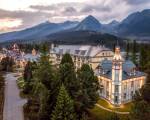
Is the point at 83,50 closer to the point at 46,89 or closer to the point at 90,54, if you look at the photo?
the point at 90,54

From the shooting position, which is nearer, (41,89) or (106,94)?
(41,89)

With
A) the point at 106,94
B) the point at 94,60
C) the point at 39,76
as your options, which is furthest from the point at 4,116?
the point at 94,60

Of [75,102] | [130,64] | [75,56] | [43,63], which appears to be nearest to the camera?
[75,102]

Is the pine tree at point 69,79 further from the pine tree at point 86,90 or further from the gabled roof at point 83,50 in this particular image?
the gabled roof at point 83,50

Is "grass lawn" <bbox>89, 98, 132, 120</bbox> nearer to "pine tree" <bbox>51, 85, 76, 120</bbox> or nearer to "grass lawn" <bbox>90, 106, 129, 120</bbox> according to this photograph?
"grass lawn" <bbox>90, 106, 129, 120</bbox>

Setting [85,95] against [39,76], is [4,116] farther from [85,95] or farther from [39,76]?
[85,95]

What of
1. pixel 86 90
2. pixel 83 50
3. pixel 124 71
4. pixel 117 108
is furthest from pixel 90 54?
pixel 86 90
